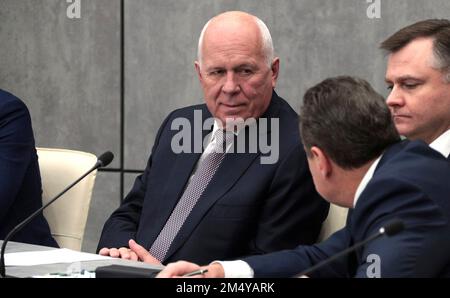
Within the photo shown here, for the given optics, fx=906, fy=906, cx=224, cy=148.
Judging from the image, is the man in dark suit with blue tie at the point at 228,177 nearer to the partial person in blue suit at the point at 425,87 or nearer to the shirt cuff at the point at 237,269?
the partial person in blue suit at the point at 425,87

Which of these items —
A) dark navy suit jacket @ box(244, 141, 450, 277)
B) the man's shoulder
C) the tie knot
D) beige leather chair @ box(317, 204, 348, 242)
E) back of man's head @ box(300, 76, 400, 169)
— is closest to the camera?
dark navy suit jacket @ box(244, 141, 450, 277)

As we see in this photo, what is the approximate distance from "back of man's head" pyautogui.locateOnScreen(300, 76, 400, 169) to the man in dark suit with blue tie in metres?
0.73

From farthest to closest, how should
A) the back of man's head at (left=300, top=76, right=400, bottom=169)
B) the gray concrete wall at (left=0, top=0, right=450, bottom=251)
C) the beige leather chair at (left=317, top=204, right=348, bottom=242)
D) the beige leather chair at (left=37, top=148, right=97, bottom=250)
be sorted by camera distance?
the gray concrete wall at (left=0, top=0, right=450, bottom=251) → the beige leather chair at (left=37, top=148, right=97, bottom=250) → the beige leather chair at (left=317, top=204, right=348, bottom=242) → the back of man's head at (left=300, top=76, right=400, bottom=169)

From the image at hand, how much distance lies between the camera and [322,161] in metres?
2.11

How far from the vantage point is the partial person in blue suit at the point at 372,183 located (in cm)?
191

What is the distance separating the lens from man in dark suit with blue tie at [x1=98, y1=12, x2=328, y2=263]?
2.83 m

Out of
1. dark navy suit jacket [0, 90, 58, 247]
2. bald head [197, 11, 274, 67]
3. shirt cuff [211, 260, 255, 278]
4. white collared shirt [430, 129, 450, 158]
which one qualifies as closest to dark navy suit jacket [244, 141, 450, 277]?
shirt cuff [211, 260, 255, 278]

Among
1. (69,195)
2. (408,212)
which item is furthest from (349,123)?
(69,195)

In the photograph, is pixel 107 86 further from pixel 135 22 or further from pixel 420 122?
pixel 420 122

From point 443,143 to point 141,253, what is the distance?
100cm

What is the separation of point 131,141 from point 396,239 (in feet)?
9.45

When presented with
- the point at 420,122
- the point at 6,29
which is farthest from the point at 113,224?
the point at 6,29

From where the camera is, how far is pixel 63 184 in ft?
11.0

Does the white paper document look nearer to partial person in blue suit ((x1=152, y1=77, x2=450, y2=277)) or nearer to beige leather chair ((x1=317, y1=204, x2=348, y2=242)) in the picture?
partial person in blue suit ((x1=152, y1=77, x2=450, y2=277))
